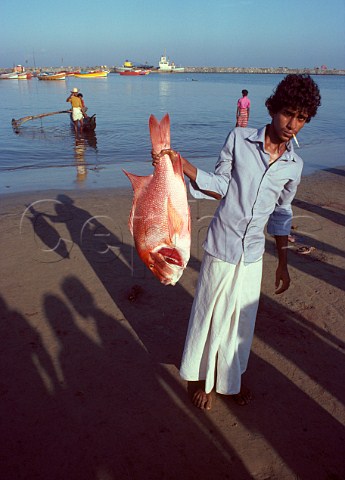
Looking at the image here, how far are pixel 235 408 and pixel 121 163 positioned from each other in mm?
11372

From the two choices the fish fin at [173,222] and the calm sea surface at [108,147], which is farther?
the calm sea surface at [108,147]

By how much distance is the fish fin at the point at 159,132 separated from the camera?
1.69 metres

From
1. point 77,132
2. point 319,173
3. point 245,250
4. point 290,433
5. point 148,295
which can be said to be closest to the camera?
point 245,250

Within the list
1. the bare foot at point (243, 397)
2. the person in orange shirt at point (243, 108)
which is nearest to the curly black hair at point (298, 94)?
the bare foot at point (243, 397)

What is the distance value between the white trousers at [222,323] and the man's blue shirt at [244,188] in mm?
125

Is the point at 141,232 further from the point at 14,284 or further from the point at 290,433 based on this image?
the point at 14,284

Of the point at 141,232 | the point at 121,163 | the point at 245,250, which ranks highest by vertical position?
the point at 141,232

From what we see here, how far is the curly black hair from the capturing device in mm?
1970

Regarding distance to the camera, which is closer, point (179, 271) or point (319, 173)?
point (179, 271)

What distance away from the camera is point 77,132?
1805 centimetres

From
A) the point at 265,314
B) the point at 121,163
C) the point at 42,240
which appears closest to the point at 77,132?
the point at 121,163

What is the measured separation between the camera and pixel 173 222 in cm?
179

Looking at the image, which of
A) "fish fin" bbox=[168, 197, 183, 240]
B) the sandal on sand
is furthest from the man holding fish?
the sandal on sand

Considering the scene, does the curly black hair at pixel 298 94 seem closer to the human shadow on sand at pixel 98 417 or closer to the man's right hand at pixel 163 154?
the man's right hand at pixel 163 154
